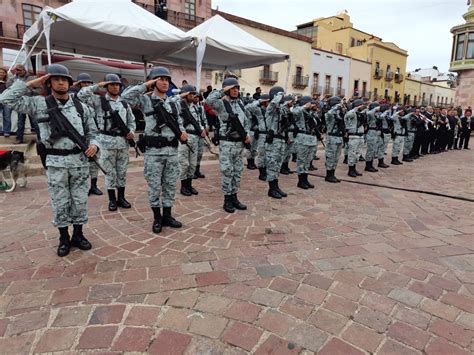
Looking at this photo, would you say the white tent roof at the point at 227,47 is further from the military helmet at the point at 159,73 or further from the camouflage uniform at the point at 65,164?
the camouflage uniform at the point at 65,164

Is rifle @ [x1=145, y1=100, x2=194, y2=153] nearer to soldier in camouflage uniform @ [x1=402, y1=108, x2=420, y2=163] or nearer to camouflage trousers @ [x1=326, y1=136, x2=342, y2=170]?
camouflage trousers @ [x1=326, y1=136, x2=342, y2=170]

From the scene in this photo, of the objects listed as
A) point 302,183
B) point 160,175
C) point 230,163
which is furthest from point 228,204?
point 302,183

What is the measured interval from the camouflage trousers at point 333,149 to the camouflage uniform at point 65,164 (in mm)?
5121

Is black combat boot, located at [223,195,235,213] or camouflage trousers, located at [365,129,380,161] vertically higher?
camouflage trousers, located at [365,129,380,161]

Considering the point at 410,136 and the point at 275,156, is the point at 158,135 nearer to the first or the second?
the point at 275,156

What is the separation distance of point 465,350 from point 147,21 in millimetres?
8575

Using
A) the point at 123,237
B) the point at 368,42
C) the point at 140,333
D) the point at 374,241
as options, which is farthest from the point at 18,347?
the point at 368,42

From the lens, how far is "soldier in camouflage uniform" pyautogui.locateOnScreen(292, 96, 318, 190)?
6469 millimetres

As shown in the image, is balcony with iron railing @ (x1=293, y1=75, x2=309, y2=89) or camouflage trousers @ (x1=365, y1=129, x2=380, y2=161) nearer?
camouflage trousers @ (x1=365, y1=129, x2=380, y2=161)

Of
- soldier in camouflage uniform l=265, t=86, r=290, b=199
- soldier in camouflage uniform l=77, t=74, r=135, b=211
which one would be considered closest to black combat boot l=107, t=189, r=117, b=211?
soldier in camouflage uniform l=77, t=74, r=135, b=211

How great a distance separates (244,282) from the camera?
117 inches

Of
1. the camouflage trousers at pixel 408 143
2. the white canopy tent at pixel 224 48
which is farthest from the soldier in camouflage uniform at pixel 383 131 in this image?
the white canopy tent at pixel 224 48

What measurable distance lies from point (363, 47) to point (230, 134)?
3743 centimetres

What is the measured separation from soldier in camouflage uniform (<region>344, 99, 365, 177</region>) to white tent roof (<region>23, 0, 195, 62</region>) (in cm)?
444
